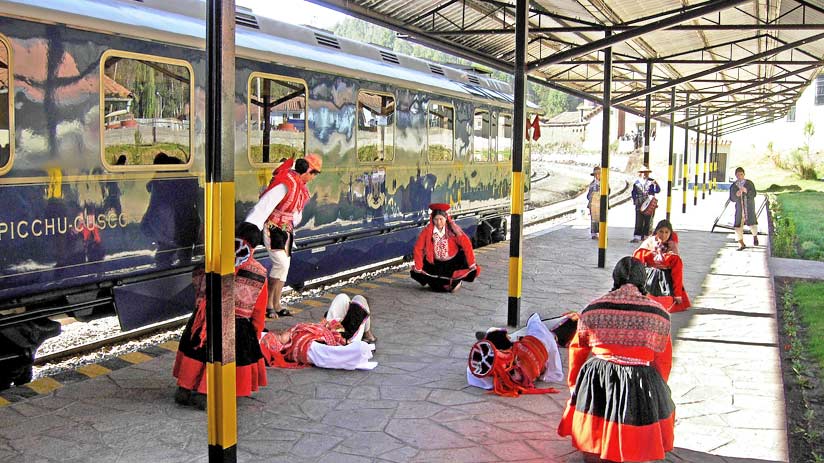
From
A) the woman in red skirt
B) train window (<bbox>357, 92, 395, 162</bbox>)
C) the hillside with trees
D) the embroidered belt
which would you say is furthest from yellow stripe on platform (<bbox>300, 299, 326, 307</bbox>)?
the hillside with trees

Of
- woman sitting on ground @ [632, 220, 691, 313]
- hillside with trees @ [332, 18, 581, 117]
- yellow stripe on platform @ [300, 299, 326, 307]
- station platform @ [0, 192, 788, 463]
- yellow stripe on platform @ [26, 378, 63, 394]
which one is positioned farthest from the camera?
A: hillside with trees @ [332, 18, 581, 117]

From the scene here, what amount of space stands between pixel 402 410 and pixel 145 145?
3.02 meters

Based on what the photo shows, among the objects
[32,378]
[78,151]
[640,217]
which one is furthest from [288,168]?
[640,217]

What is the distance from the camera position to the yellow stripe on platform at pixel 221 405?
3955 millimetres

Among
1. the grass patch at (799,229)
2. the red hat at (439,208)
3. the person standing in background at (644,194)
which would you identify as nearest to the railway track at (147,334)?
the red hat at (439,208)

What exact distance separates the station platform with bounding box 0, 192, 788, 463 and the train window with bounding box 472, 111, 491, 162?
17.1 ft

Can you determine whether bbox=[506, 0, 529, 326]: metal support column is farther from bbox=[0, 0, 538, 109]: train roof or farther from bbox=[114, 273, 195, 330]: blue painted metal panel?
bbox=[114, 273, 195, 330]: blue painted metal panel

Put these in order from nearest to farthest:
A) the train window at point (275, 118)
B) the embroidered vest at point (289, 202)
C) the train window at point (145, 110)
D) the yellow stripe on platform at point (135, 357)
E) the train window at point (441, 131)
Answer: the train window at point (145, 110), the yellow stripe on platform at point (135, 357), the embroidered vest at point (289, 202), the train window at point (275, 118), the train window at point (441, 131)

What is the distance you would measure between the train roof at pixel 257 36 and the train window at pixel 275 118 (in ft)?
0.80

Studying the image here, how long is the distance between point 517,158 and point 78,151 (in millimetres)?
4098

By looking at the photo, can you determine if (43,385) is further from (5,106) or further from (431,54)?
(431,54)

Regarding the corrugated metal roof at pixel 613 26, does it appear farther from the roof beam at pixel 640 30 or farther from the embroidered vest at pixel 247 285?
the embroidered vest at pixel 247 285

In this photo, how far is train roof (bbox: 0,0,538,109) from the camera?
593 cm

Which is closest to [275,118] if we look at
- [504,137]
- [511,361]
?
[511,361]
